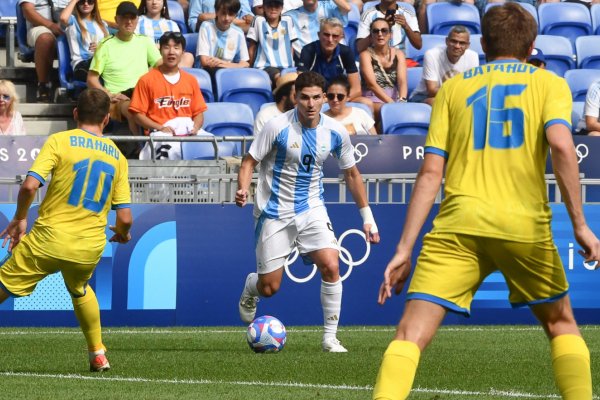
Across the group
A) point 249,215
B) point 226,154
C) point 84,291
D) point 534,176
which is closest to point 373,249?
point 249,215

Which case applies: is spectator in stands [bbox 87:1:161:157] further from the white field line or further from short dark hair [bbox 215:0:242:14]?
the white field line

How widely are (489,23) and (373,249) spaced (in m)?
7.58

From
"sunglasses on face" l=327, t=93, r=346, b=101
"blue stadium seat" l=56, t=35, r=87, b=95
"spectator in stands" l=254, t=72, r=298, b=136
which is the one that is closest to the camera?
"spectator in stands" l=254, t=72, r=298, b=136

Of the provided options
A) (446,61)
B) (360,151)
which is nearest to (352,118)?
(360,151)

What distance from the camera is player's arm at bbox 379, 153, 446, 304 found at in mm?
5352

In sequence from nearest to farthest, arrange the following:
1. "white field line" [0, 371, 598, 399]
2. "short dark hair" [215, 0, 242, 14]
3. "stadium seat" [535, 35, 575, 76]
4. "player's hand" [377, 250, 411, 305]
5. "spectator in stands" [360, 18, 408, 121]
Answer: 1. "player's hand" [377, 250, 411, 305]
2. "white field line" [0, 371, 598, 399]
3. "spectator in stands" [360, 18, 408, 121]
4. "short dark hair" [215, 0, 242, 14]
5. "stadium seat" [535, 35, 575, 76]

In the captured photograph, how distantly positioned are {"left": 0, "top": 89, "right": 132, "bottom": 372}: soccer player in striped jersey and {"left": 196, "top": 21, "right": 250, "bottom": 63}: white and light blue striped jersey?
25.9 feet

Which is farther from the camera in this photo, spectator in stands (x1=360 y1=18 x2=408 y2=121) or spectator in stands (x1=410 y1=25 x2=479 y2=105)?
spectator in stands (x1=360 y1=18 x2=408 y2=121)

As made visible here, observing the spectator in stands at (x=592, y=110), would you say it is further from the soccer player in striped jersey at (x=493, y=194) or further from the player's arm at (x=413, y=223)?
the player's arm at (x=413, y=223)

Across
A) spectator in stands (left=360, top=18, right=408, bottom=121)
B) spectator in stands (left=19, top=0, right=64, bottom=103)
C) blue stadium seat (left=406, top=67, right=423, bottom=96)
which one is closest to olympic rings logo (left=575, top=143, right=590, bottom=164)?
spectator in stands (left=360, top=18, right=408, bottom=121)

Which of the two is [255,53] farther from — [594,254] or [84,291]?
[594,254]

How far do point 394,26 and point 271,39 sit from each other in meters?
1.70

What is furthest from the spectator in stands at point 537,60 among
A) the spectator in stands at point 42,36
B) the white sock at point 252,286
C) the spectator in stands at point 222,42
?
the white sock at point 252,286

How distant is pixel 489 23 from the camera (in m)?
5.48
